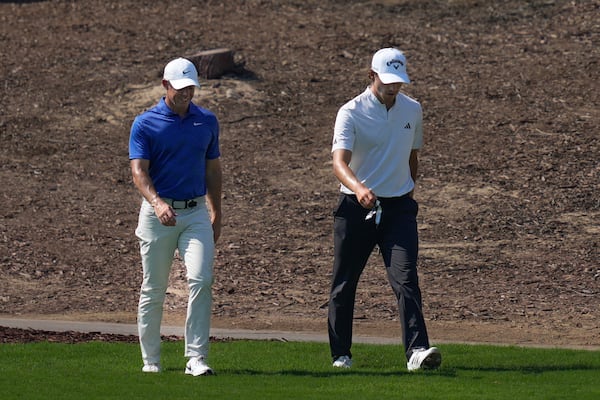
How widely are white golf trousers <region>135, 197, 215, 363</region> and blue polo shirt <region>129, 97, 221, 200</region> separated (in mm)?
149

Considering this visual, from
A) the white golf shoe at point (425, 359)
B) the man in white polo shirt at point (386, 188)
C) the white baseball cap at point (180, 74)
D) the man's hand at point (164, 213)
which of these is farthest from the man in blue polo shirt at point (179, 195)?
the white golf shoe at point (425, 359)

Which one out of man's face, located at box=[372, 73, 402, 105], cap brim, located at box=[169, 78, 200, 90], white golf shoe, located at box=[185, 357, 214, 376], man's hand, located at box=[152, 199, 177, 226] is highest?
cap brim, located at box=[169, 78, 200, 90]

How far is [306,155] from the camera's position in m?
19.3

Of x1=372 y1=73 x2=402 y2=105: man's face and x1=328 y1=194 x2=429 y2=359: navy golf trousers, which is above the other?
x1=372 y1=73 x2=402 y2=105: man's face

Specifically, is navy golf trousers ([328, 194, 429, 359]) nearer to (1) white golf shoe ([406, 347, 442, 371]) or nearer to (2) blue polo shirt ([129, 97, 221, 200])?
(1) white golf shoe ([406, 347, 442, 371])

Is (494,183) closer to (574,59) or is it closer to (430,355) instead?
(574,59)

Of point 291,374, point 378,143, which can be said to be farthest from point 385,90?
point 291,374

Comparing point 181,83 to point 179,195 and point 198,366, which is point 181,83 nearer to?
point 179,195

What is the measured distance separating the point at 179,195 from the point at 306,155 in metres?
10.1

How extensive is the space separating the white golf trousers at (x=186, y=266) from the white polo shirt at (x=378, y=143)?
1113 mm

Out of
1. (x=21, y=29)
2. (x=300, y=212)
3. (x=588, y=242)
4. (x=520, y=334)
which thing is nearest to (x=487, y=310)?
(x=520, y=334)

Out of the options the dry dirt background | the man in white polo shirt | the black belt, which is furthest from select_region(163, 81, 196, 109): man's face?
the dry dirt background

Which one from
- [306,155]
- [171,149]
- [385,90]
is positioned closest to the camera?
[171,149]

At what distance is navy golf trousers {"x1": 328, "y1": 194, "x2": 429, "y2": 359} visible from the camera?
31.0 ft
